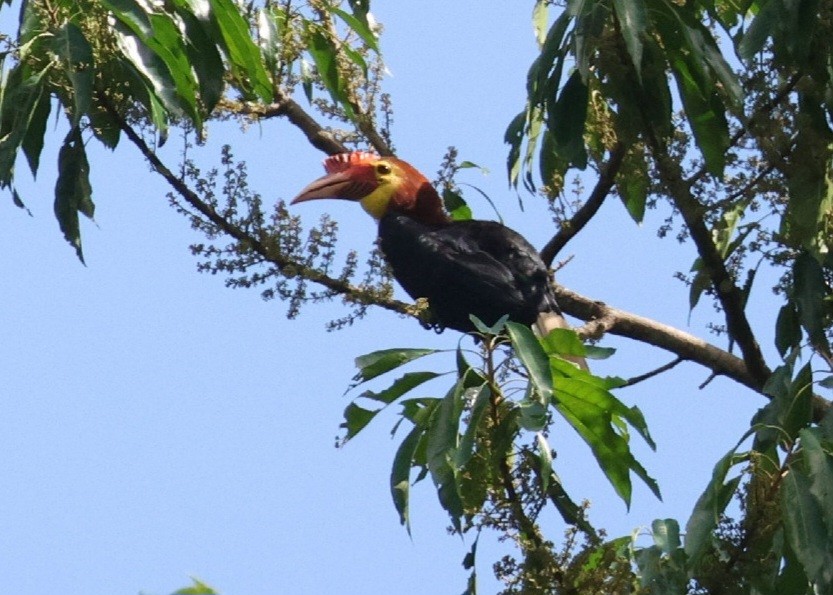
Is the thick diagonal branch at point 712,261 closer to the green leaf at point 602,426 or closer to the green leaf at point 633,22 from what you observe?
the green leaf at point 633,22

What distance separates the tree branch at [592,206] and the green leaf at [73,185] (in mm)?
1093

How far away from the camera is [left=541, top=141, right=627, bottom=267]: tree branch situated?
3789 mm

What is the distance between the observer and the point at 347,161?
17.0 ft

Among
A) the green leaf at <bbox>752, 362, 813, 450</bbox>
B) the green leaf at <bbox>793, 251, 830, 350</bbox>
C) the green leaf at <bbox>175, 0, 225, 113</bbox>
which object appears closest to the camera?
the green leaf at <bbox>752, 362, 813, 450</bbox>

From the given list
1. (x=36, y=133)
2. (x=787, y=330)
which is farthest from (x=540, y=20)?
(x=36, y=133)

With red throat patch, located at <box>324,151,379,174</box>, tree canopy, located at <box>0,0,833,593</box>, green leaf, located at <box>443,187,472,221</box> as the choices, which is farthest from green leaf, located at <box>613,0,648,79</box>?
red throat patch, located at <box>324,151,379,174</box>

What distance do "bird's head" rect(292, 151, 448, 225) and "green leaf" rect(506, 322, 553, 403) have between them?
94.6 inches

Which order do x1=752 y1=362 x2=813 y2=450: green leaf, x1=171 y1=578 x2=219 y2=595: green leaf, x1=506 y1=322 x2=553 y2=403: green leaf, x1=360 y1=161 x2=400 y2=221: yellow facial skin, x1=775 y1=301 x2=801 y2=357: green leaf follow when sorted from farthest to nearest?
1. x1=360 y1=161 x2=400 y2=221: yellow facial skin
2. x1=775 y1=301 x2=801 y2=357: green leaf
3. x1=752 y1=362 x2=813 y2=450: green leaf
4. x1=506 y1=322 x2=553 y2=403: green leaf
5. x1=171 y1=578 x2=219 y2=595: green leaf

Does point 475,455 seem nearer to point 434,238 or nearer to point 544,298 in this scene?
point 544,298

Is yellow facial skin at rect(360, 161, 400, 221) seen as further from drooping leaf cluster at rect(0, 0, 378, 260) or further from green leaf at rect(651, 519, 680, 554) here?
green leaf at rect(651, 519, 680, 554)

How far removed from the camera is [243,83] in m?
3.83

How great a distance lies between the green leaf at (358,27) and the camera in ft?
12.7

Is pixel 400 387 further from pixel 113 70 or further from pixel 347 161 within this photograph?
pixel 347 161

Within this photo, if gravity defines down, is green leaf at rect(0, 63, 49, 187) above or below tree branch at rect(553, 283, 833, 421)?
below
